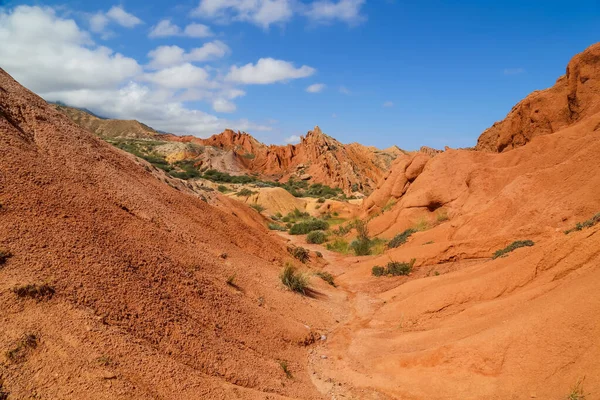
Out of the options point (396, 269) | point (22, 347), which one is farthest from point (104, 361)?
point (396, 269)

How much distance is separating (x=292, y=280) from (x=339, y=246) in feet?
36.7

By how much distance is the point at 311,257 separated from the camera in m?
17.2

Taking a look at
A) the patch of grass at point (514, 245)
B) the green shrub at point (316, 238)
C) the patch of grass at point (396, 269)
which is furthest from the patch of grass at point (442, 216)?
the patch of grass at point (514, 245)

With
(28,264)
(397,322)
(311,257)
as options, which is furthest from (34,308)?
(311,257)

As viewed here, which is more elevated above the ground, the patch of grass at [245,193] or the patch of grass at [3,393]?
the patch of grass at [245,193]

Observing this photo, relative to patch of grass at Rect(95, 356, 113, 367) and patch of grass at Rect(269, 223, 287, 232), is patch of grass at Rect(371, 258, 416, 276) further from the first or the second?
patch of grass at Rect(269, 223, 287, 232)

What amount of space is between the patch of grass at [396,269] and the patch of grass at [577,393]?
332 inches

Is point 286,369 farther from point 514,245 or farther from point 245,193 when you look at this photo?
point 245,193

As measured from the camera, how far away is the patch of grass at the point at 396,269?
12.8 m

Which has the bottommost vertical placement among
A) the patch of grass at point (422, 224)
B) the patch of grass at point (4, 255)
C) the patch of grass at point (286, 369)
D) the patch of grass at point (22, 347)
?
the patch of grass at point (286, 369)

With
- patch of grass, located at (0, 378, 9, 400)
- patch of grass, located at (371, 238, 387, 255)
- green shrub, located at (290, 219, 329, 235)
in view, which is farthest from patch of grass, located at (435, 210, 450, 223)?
patch of grass, located at (0, 378, 9, 400)

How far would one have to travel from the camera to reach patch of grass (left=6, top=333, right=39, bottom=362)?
3.72m

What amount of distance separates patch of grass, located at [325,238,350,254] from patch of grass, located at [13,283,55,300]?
16.4 metres

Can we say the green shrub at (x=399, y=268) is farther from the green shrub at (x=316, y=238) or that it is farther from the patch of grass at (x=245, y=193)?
the patch of grass at (x=245, y=193)
